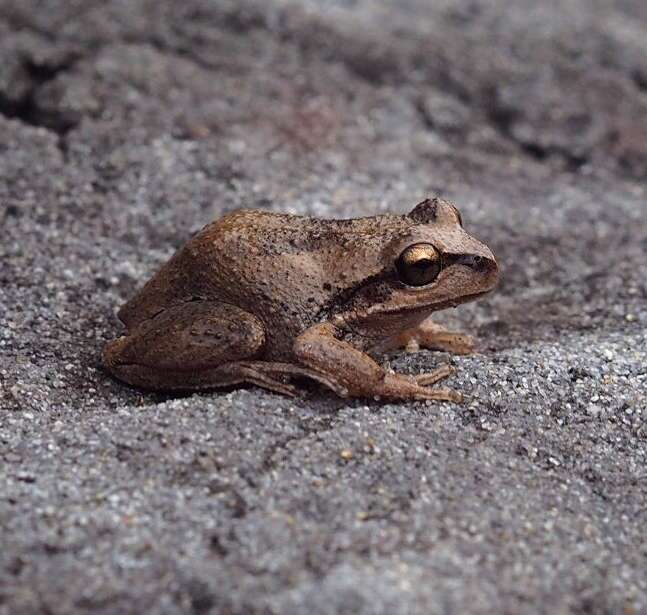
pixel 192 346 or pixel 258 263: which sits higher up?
pixel 258 263

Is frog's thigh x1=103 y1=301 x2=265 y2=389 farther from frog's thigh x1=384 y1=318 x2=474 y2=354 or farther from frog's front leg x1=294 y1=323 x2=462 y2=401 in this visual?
frog's thigh x1=384 y1=318 x2=474 y2=354

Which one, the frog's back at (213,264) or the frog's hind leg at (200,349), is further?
the frog's back at (213,264)

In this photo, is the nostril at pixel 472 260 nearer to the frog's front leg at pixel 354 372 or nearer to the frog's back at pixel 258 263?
the frog's back at pixel 258 263

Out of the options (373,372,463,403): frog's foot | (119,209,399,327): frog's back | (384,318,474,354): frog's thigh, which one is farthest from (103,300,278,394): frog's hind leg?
(384,318,474,354): frog's thigh

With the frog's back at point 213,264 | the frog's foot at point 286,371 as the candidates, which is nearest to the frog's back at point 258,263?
the frog's back at point 213,264

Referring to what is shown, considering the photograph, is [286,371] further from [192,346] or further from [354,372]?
[192,346]

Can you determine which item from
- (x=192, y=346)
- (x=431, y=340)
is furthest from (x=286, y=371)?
(x=431, y=340)

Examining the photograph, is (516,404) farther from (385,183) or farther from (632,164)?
(632,164)
